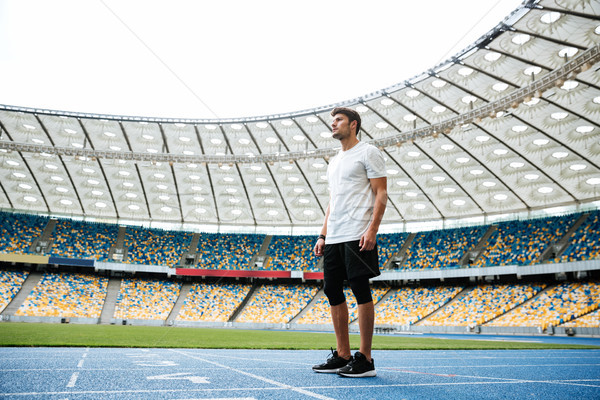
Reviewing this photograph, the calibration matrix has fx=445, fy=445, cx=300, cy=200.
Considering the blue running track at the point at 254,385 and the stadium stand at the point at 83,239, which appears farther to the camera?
the stadium stand at the point at 83,239

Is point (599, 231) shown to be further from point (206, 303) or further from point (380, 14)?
point (206, 303)

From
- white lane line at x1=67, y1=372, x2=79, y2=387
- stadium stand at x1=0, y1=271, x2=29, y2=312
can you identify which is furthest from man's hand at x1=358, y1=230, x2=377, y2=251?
stadium stand at x1=0, y1=271, x2=29, y2=312

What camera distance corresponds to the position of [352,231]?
4.20 meters

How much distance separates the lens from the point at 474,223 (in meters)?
41.3

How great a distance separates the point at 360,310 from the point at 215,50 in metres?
14.2

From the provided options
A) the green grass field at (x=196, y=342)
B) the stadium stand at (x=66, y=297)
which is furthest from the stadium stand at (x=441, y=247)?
the stadium stand at (x=66, y=297)

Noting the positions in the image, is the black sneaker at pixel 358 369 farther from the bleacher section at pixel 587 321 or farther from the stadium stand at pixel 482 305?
the stadium stand at pixel 482 305

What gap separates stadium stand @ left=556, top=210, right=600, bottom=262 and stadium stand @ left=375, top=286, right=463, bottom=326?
9.25 meters

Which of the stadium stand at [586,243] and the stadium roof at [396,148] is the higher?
the stadium roof at [396,148]

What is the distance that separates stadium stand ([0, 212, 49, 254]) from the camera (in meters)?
40.2

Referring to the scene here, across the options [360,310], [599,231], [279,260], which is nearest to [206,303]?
[279,260]

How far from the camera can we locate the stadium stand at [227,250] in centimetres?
4509

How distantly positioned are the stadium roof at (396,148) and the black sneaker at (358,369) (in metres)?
19.4

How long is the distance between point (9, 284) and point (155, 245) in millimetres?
12897
